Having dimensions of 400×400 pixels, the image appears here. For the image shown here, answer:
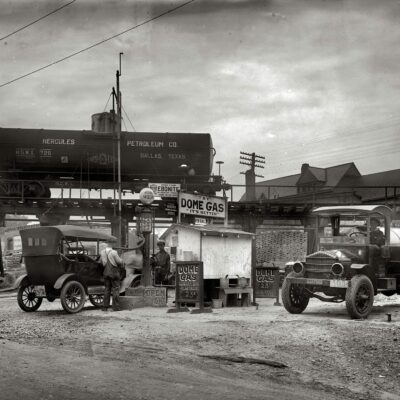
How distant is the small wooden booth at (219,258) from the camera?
15070 mm

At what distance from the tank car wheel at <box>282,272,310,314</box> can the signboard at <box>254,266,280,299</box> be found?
2.42 meters

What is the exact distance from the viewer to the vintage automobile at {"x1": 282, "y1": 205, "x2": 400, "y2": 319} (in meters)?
12.7

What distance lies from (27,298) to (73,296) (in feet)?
4.61

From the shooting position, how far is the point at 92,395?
582cm

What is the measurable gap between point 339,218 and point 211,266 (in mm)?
3347

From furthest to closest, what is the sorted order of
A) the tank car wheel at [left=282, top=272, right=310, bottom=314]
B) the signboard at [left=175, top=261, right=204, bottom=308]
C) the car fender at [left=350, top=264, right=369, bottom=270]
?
the signboard at [left=175, top=261, right=204, bottom=308]
the tank car wheel at [left=282, top=272, right=310, bottom=314]
the car fender at [left=350, top=264, right=369, bottom=270]

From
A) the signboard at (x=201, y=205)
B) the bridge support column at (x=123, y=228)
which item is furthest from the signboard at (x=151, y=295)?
the bridge support column at (x=123, y=228)

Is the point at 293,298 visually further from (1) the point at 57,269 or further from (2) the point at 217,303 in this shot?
(1) the point at 57,269

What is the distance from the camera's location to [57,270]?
1427cm

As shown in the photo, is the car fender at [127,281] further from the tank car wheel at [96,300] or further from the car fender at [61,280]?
the car fender at [61,280]

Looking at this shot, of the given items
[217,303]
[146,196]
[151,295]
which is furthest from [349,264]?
[146,196]

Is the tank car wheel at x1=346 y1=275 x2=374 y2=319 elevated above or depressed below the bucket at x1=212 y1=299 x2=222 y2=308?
above

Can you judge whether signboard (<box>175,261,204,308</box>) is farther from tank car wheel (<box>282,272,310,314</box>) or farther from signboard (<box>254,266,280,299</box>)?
signboard (<box>254,266,280,299</box>)

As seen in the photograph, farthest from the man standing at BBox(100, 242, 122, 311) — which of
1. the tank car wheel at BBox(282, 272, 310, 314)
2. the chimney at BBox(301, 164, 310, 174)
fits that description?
the chimney at BBox(301, 164, 310, 174)
